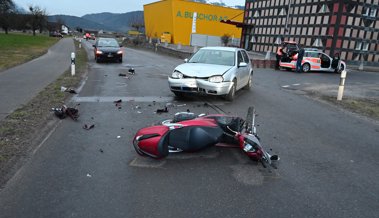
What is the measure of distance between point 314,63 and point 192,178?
22.5 meters

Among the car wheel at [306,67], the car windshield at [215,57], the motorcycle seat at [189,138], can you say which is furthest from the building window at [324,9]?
the motorcycle seat at [189,138]

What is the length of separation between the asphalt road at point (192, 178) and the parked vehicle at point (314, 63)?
691 inches

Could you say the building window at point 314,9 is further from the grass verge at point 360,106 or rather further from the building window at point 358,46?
the grass verge at point 360,106

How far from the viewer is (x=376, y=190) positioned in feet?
14.0

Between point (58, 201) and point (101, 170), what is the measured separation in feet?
3.04

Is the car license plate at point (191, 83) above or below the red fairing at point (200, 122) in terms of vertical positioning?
below

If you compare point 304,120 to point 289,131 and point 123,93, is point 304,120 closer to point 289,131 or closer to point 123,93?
point 289,131

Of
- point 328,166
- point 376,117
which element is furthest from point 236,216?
point 376,117

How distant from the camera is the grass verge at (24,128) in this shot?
4598mm

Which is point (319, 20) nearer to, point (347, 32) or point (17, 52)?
point (347, 32)

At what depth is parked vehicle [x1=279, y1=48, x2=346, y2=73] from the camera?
78.9 ft

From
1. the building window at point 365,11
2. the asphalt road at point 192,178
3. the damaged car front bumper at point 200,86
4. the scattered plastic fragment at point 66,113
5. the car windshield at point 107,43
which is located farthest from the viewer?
the building window at point 365,11

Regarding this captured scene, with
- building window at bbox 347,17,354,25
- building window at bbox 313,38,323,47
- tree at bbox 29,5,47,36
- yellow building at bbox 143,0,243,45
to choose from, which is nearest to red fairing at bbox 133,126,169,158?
building window at bbox 313,38,323,47

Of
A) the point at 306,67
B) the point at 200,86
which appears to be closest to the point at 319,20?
the point at 306,67
